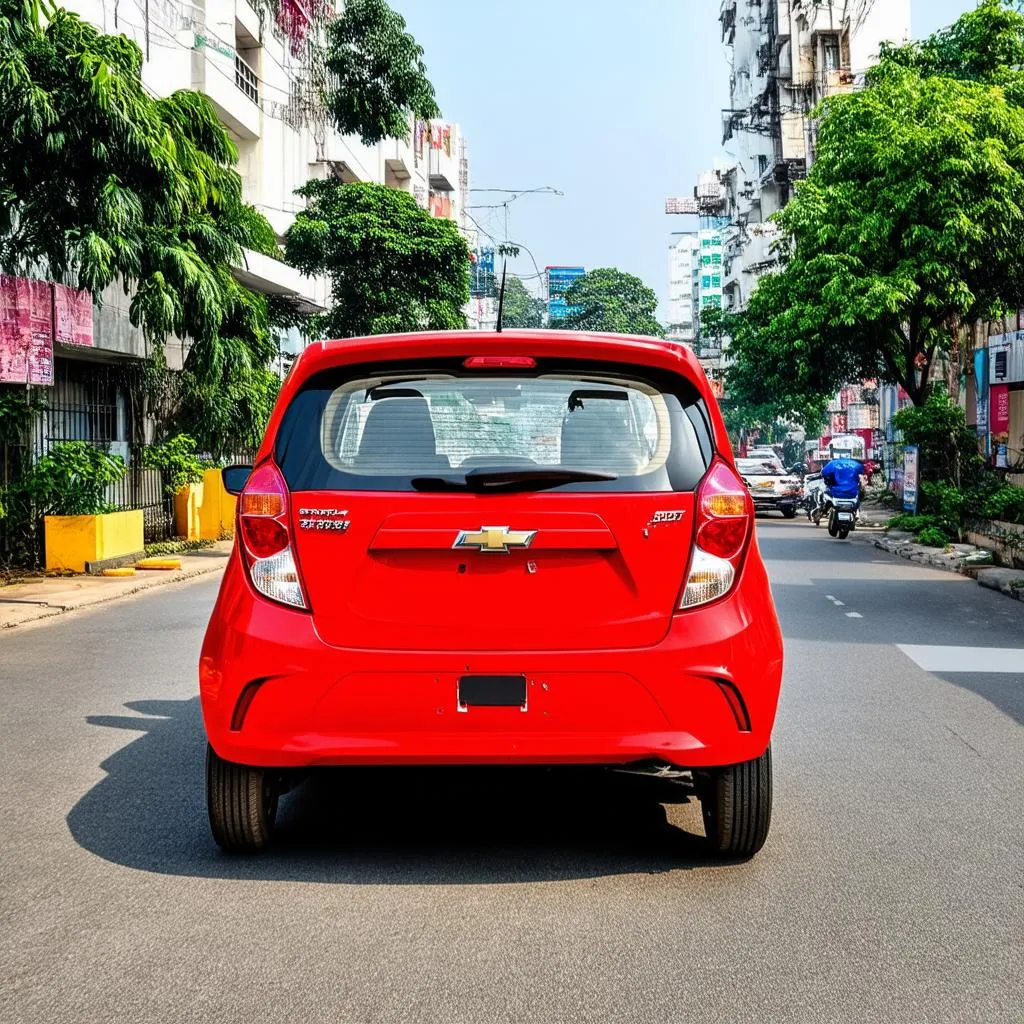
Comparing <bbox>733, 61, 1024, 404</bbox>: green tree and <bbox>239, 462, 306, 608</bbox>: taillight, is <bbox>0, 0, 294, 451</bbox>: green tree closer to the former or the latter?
<bbox>239, 462, 306, 608</bbox>: taillight

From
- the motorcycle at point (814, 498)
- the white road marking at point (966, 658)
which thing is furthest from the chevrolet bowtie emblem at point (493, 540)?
the motorcycle at point (814, 498)

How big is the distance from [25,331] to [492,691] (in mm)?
13386

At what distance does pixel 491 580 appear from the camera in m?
4.49

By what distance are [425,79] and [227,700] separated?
39.1 m

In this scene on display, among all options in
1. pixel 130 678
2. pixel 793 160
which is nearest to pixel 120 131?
pixel 130 678

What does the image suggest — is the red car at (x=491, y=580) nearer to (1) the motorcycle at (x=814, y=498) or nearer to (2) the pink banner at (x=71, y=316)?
(2) the pink banner at (x=71, y=316)

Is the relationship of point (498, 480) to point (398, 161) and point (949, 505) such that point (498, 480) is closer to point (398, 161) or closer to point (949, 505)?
point (949, 505)

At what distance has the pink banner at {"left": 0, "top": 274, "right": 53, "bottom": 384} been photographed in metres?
16.1

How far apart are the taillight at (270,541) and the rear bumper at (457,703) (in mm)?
65

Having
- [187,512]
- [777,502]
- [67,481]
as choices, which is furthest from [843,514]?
[67,481]

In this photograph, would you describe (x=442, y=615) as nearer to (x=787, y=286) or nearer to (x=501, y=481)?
(x=501, y=481)

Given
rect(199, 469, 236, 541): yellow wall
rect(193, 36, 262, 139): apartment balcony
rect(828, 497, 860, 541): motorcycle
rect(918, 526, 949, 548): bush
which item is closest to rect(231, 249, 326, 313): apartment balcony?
rect(193, 36, 262, 139): apartment balcony

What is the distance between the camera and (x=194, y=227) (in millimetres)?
18828

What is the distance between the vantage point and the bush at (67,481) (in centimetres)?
1678
